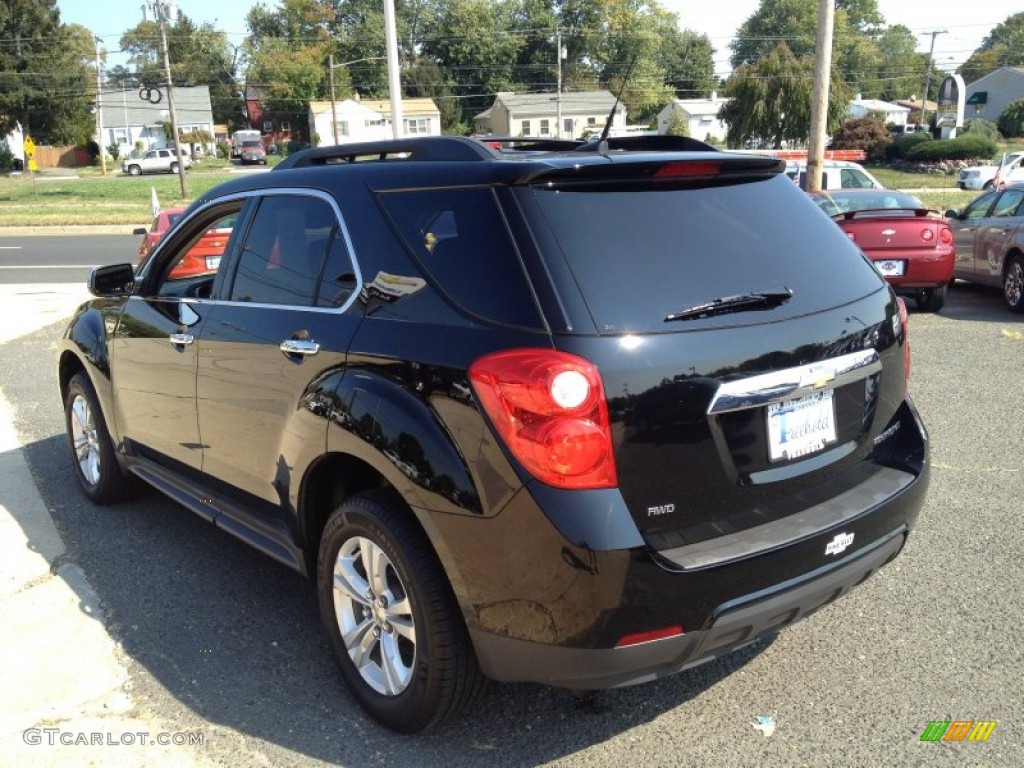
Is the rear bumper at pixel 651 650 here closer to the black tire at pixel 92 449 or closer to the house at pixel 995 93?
the black tire at pixel 92 449

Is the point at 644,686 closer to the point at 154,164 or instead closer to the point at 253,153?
the point at 154,164

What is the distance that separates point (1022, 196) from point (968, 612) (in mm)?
8955

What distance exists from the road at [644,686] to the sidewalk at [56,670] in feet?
0.19

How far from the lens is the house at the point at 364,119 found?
82.2 metres

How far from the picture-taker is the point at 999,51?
4983 inches

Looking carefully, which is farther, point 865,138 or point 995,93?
point 995,93

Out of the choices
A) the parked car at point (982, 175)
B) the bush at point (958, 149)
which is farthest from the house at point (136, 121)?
the parked car at point (982, 175)

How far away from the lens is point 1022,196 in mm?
10773

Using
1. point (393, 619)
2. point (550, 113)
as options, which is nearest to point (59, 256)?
point (393, 619)

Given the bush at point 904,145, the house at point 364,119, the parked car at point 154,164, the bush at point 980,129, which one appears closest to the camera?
the bush at point 904,145

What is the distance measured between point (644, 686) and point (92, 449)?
3.62 meters

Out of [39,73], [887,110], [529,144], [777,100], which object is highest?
[39,73]

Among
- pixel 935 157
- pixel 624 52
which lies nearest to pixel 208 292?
pixel 935 157

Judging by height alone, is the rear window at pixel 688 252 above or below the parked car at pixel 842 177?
Result: above
